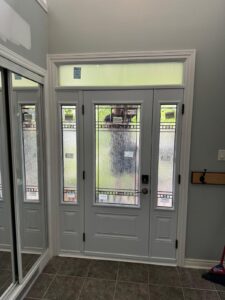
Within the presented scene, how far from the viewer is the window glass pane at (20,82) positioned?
1774 millimetres

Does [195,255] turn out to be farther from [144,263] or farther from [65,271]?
[65,271]

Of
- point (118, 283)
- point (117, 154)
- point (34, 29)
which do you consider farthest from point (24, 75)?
point (118, 283)

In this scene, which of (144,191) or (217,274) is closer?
(217,274)

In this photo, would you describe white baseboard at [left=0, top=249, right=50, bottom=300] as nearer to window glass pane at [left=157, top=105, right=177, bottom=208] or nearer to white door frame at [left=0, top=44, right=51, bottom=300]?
white door frame at [left=0, top=44, right=51, bottom=300]

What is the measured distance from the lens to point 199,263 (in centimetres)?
236

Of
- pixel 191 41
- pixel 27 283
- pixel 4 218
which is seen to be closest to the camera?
pixel 4 218

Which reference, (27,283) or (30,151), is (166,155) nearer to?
(30,151)

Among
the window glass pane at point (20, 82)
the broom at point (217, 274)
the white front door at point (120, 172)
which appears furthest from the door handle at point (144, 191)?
the window glass pane at point (20, 82)

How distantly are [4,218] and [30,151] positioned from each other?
69 cm

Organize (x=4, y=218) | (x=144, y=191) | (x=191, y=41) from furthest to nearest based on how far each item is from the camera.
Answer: (x=144, y=191) → (x=191, y=41) → (x=4, y=218)

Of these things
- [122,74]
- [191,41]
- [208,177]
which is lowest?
[208,177]

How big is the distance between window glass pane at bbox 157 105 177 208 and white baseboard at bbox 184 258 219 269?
709 millimetres

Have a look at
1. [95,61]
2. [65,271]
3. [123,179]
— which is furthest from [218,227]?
[95,61]

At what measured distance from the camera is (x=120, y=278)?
2.19 m
